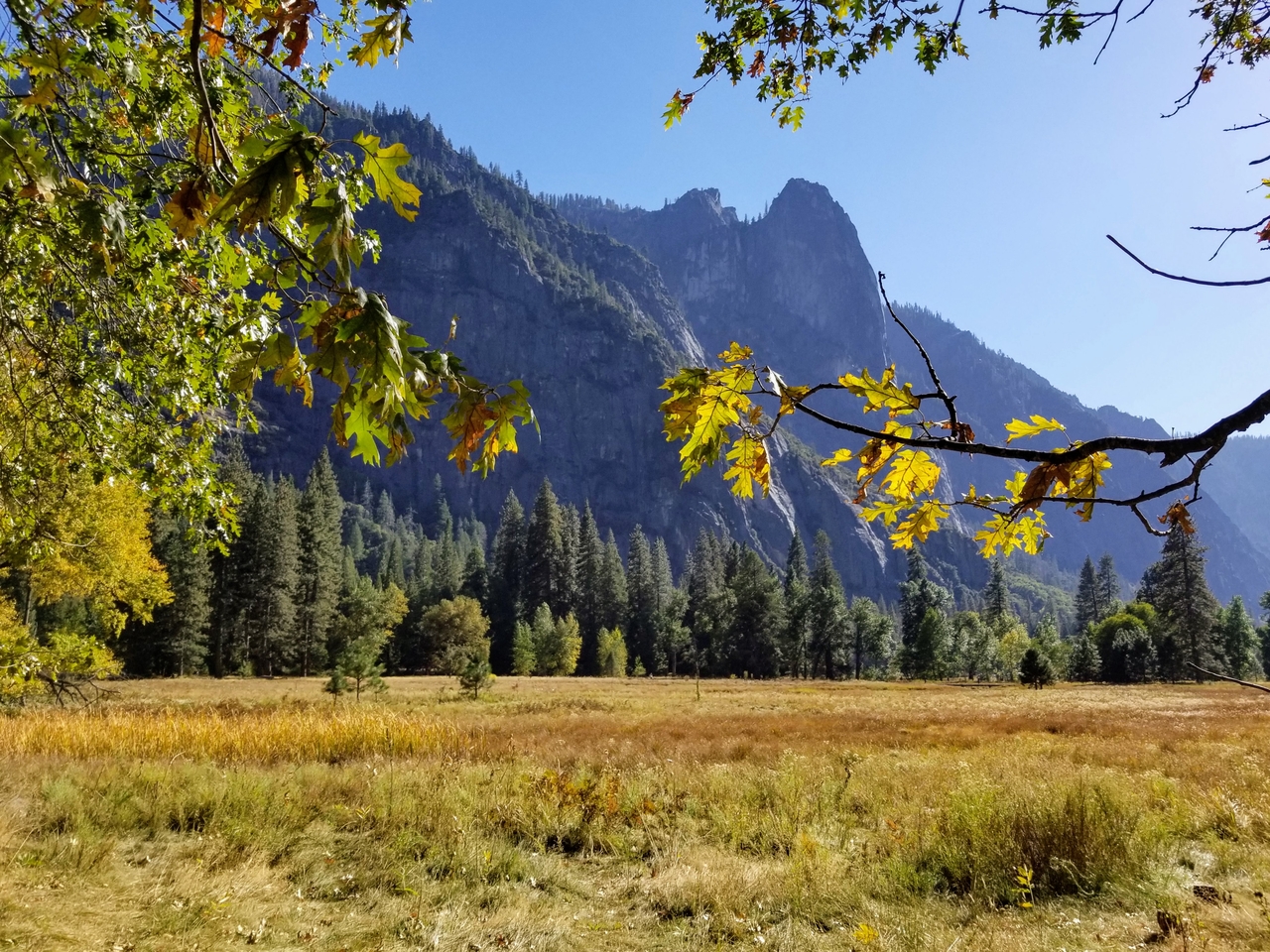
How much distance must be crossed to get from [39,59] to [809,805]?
832cm

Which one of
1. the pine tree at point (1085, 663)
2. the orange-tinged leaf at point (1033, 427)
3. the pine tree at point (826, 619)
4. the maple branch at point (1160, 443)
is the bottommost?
the pine tree at point (1085, 663)

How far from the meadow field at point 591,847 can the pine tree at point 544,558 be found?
58.8m

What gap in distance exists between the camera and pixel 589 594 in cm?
6938

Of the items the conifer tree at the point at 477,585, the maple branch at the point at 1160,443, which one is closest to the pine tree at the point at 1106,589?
the conifer tree at the point at 477,585

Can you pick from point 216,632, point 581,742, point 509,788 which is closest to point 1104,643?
point 581,742

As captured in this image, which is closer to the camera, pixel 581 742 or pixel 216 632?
pixel 581 742

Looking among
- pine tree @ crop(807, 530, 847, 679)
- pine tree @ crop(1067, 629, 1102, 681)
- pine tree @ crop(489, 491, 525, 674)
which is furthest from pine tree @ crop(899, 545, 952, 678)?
pine tree @ crop(489, 491, 525, 674)

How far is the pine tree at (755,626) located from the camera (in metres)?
63.4

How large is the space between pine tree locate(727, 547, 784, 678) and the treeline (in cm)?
14

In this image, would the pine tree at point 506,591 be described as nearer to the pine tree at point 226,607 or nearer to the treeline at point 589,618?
the treeline at point 589,618

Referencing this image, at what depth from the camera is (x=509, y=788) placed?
25.3 feet

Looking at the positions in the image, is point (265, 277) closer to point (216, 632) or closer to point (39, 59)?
point (39, 59)

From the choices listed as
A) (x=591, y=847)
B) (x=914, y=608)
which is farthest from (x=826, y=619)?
(x=591, y=847)

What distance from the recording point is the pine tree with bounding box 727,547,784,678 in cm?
6338
